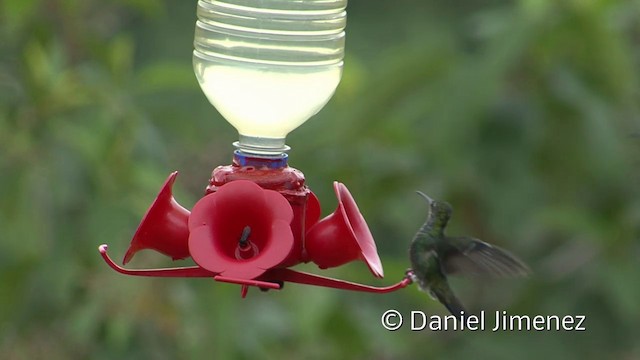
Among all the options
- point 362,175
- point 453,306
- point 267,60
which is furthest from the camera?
point 362,175

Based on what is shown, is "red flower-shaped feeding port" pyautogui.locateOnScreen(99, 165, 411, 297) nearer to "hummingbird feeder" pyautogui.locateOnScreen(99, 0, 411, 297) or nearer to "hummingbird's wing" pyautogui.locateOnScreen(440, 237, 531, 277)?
"hummingbird feeder" pyautogui.locateOnScreen(99, 0, 411, 297)

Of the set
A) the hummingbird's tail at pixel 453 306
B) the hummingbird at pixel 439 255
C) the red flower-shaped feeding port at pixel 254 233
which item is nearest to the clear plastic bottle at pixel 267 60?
the red flower-shaped feeding port at pixel 254 233

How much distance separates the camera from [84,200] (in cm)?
411

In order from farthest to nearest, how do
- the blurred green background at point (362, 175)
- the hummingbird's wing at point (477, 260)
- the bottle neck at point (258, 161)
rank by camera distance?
the blurred green background at point (362, 175) → the hummingbird's wing at point (477, 260) → the bottle neck at point (258, 161)

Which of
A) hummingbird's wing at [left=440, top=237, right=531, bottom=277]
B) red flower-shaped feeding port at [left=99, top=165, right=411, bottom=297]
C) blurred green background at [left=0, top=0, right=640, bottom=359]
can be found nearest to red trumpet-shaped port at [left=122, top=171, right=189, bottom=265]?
red flower-shaped feeding port at [left=99, top=165, right=411, bottom=297]

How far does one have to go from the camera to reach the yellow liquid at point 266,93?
2959 mm

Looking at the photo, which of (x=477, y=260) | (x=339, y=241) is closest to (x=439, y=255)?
(x=477, y=260)

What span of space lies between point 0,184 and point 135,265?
2.69 ft

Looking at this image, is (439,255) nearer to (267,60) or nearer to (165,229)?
(267,60)

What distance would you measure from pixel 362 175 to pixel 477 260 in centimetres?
159

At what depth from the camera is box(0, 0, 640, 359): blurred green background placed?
13.4 ft

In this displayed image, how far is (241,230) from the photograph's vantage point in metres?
2.72

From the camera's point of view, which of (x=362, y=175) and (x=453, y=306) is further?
(x=362, y=175)

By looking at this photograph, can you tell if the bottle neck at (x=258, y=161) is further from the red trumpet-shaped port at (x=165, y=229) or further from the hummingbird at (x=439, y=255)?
the hummingbird at (x=439, y=255)
